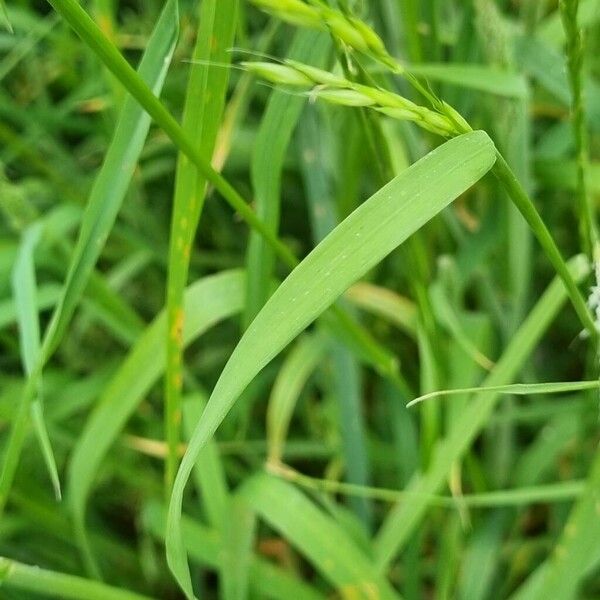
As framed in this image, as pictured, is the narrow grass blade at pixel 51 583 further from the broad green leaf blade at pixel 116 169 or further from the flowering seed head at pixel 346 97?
the flowering seed head at pixel 346 97

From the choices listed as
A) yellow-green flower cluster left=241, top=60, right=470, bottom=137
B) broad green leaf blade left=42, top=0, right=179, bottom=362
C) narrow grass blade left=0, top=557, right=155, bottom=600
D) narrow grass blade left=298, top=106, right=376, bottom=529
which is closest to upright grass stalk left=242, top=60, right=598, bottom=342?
yellow-green flower cluster left=241, top=60, right=470, bottom=137

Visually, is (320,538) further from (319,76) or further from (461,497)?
(319,76)

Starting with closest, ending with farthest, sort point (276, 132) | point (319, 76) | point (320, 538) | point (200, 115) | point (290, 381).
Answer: point (319, 76), point (200, 115), point (276, 132), point (320, 538), point (290, 381)

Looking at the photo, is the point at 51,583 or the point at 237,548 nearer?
the point at 51,583

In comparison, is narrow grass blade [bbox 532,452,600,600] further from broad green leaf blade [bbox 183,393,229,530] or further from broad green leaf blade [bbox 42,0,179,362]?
broad green leaf blade [bbox 42,0,179,362]

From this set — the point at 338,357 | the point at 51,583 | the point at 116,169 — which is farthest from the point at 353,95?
the point at 338,357

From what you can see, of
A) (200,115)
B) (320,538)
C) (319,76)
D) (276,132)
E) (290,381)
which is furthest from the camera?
(290,381)
